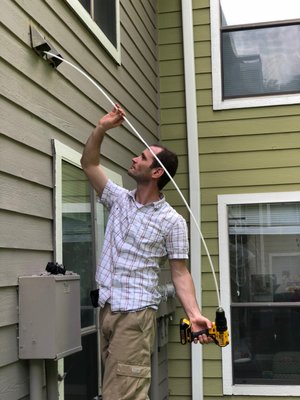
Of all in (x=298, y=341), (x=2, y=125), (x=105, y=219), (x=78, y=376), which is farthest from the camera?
(x=298, y=341)

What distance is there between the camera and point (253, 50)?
5383mm

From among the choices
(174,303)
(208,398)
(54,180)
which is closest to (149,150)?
(54,180)

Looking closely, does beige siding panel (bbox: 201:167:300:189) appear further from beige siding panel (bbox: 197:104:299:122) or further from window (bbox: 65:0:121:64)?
window (bbox: 65:0:121:64)

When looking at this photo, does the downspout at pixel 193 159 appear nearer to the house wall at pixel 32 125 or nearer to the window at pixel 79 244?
the house wall at pixel 32 125

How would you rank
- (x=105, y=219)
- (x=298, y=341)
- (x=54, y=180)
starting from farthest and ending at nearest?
1. (x=298, y=341)
2. (x=105, y=219)
3. (x=54, y=180)

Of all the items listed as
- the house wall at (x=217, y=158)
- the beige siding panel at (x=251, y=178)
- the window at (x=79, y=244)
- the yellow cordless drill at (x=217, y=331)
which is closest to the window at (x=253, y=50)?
the house wall at (x=217, y=158)

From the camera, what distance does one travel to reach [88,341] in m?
3.46

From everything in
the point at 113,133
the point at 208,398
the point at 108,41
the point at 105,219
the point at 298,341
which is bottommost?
the point at 208,398

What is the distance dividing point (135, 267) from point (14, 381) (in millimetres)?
713

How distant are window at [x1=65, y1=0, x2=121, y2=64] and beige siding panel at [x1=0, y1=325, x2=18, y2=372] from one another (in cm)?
187

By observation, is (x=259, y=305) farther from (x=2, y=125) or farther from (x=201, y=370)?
(x=2, y=125)

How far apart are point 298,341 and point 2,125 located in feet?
11.6

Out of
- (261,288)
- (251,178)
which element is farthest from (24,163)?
(261,288)

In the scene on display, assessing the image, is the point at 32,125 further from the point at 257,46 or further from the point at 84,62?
the point at 257,46
